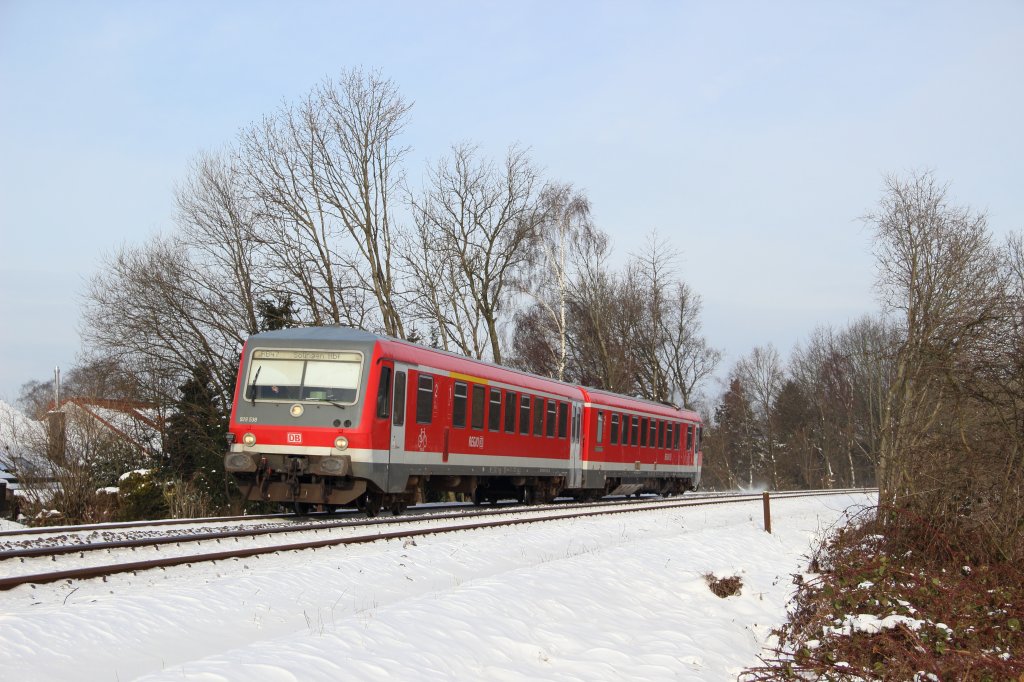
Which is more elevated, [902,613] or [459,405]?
[459,405]

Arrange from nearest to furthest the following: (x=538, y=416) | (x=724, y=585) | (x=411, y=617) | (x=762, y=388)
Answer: (x=411, y=617) → (x=724, y=585) → (x=538, y=416) → (x=762, y=388)

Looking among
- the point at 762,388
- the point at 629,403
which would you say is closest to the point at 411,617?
the point at 629,403

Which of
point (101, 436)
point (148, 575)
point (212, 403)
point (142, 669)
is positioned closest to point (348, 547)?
point (148, 575)

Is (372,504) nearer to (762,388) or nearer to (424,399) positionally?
(424,399)

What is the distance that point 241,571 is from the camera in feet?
34.2

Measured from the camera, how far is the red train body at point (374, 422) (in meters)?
15.8

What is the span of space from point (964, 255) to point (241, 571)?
24.7m

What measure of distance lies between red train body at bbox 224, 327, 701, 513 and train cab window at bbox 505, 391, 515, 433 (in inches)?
→ 1.4

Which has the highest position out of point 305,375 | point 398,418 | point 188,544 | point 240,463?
point 305,375

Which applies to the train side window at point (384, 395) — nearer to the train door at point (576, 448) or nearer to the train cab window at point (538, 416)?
the train cab window at point (538, 416)

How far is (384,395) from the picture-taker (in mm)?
16250

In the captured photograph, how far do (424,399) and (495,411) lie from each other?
309 cm

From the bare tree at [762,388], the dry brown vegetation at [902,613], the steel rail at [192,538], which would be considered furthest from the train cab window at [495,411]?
the bare tree at [762,388]

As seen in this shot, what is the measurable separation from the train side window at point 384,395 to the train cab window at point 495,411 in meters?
4.18
